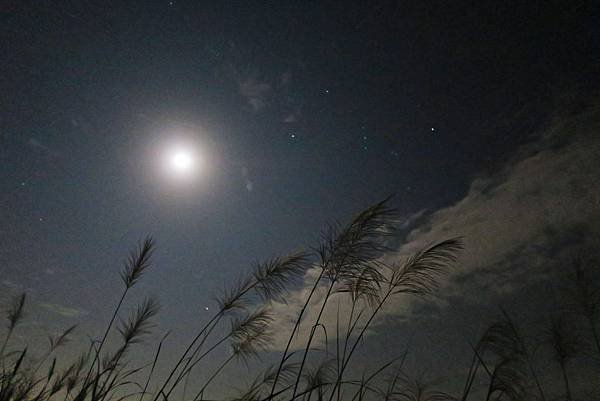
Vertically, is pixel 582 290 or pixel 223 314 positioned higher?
pixel 582 290

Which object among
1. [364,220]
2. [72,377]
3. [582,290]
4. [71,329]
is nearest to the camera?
[364,220]

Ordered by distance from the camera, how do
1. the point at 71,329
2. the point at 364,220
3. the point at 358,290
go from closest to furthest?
1. the point at 364,220
2. the point at 358,290
3. the point at 71,329

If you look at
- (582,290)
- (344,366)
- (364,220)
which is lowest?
(344,366)

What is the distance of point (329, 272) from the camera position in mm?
3188

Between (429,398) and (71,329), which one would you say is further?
(71,329)

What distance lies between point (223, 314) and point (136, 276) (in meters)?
1.18

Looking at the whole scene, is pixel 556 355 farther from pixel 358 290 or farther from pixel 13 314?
pixel 13 314

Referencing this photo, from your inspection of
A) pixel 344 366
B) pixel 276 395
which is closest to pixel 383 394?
pixel 344 366

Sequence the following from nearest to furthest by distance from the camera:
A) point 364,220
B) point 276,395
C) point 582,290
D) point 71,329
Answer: point 276,395
point 364,220
point 71,329
point 582,290

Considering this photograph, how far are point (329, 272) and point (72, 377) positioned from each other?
3.18 meters

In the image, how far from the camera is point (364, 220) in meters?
2.91

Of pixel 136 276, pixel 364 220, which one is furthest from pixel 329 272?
pixel 136 276

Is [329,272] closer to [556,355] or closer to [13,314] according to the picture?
[556,355]

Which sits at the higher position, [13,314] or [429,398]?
[13,314]
